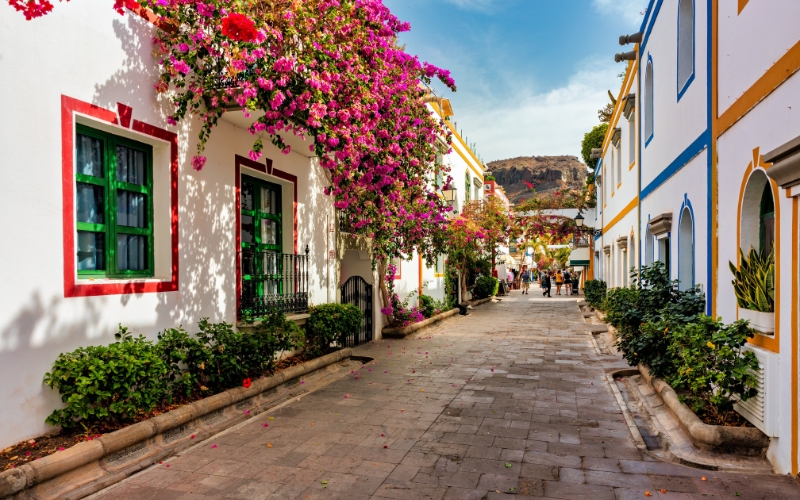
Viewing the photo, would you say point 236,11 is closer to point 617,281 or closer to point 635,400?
point 635,400

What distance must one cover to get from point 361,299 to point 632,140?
25.6 ft

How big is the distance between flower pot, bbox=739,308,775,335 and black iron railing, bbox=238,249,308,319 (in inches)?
230

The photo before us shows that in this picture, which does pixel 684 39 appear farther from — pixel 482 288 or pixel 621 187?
pixel 482 288

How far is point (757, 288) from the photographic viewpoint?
4.81 metres

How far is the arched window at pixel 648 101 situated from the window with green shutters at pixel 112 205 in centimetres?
931

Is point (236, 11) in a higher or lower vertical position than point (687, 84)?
higher

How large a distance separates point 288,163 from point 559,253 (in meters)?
56.8

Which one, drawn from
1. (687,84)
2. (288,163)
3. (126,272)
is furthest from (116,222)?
(687,84)

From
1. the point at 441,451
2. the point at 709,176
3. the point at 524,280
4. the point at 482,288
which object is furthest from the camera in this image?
the point at 524,280

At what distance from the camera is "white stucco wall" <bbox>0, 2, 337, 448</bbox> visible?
4.46 metres

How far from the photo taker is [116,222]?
19.1 ft

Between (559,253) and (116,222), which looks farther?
(559,253)

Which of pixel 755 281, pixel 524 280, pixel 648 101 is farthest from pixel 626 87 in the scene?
pixel 524 280

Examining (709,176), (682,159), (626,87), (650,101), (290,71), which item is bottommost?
(709,176)
